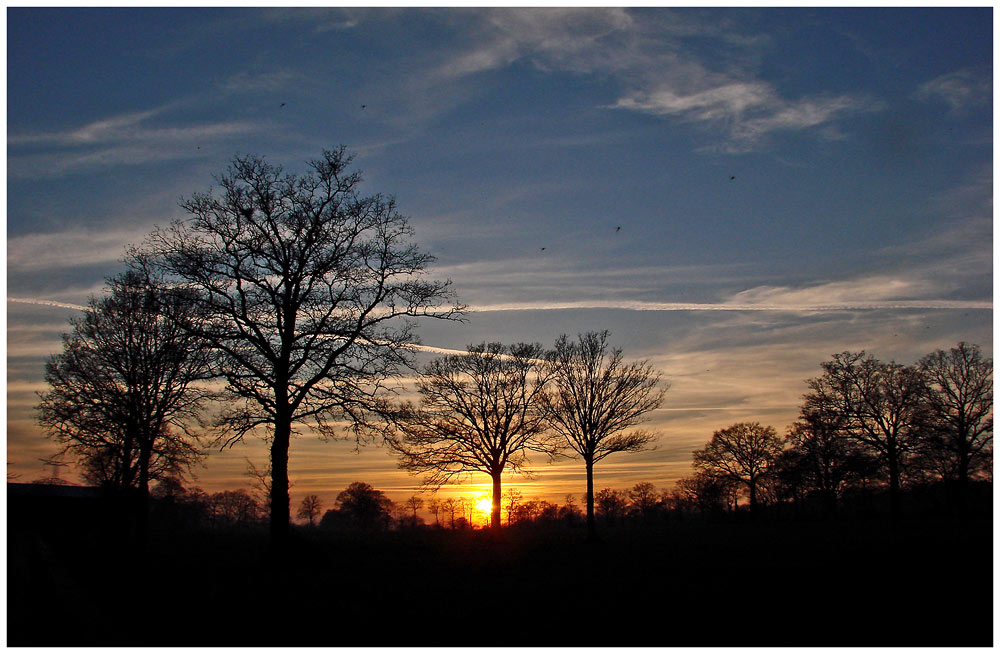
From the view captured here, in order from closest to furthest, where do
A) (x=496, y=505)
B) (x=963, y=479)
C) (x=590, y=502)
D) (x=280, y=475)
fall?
1. (x=280, y=475)
2. (x=590, y=502)
3. (x=496, y=505)
4. (x=963, y=479)

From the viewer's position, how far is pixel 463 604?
13500 millimetres

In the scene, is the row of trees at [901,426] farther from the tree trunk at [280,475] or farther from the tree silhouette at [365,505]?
the tree silhouette at [365,505]

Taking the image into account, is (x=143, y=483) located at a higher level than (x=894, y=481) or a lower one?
higher

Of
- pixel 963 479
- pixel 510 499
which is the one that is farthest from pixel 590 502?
pixel 510 499

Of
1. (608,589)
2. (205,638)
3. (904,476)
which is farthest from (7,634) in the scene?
(904,476)

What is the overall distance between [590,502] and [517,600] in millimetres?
24243

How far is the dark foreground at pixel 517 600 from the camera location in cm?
1029

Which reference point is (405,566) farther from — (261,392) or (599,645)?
(599,645)

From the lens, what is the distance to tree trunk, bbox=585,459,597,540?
115ft

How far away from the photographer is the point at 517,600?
45.8 ft

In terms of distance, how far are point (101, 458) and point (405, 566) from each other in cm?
2185

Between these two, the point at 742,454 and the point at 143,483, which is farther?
the point at 742,454

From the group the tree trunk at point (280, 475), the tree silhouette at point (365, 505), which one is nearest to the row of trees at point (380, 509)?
the tree silhouette at point (365, 505)

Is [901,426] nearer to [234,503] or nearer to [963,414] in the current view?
[963,414]
